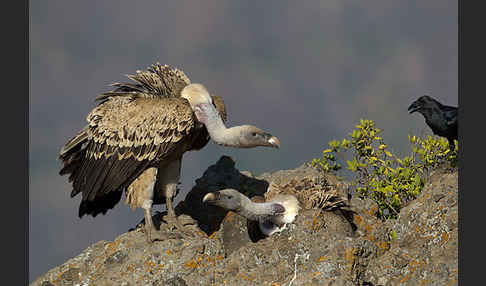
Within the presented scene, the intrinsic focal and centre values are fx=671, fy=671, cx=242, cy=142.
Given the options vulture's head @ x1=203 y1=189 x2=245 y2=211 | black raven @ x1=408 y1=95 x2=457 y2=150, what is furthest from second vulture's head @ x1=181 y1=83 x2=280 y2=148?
black raven @ x1=408 y1=95 x2=457 y2=150

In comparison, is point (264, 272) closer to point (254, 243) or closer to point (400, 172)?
point (254, 243)

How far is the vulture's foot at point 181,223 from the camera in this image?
497 inches

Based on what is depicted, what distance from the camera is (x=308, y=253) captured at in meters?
9.39

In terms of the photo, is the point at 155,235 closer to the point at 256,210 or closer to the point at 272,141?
the point at 256,210

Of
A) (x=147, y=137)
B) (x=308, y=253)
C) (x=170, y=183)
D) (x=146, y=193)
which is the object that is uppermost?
(x=147, y=137)

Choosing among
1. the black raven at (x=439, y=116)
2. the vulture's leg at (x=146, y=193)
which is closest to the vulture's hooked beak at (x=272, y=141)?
the vulture's leg at (x=146, y=193)

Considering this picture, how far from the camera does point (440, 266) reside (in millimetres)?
9086

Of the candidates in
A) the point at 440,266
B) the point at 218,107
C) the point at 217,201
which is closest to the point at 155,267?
the point at 217,201

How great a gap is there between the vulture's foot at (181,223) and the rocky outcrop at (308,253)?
7.9 inches

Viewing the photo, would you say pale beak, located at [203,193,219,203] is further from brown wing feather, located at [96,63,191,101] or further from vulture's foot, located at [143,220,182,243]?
brown wing feather, located at [96,63,191,101]

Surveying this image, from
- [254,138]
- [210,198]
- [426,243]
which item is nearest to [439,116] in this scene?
[426,243]

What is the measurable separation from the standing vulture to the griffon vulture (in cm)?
111

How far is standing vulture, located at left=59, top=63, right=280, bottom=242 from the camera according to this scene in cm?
1185

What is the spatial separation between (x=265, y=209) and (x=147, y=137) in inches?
113
